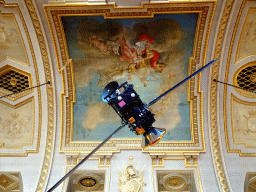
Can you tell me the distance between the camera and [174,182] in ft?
30.9

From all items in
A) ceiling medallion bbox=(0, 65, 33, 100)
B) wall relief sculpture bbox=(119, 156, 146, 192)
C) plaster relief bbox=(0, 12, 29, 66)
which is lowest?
wall relief sculpture bbox=(119, 156, 146, 192)

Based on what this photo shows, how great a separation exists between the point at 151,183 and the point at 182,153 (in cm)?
142

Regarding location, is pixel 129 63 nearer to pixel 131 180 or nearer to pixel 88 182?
pixel 131 180

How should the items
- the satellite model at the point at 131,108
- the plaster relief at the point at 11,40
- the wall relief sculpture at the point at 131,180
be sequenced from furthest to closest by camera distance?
the wall relief sculpture at the point at 131,180 → the plaster relief at the point at 11,40 → the satellite model at the point at 131,108

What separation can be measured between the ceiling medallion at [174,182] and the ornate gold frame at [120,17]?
2.84ft

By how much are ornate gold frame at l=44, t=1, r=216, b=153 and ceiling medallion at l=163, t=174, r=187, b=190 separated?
87cm

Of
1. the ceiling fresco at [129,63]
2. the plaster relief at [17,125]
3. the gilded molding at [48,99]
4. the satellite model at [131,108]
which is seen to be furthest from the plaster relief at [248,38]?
the plaster relief at [17,125]

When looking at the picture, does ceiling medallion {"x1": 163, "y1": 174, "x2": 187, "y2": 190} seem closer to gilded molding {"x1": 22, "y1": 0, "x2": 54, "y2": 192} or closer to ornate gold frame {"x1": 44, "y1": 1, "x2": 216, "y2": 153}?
ornate gold frame {"x1": 44, "y1": 1, "x2": 216, "y2": 153}

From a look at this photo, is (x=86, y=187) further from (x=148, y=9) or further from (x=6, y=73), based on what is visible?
(x=148, y=9)

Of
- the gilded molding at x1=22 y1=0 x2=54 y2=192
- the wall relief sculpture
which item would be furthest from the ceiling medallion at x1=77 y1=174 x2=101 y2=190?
the gilded molding at x1=22 y1=0 x2=54 y2=192

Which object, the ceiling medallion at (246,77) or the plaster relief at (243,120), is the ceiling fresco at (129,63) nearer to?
the plaster relief at (243,120)

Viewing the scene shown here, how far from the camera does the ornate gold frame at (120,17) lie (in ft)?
26.1

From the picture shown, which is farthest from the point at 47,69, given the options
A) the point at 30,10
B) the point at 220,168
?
the point at 220,168

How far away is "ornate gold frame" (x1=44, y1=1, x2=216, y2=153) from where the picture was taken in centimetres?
797
